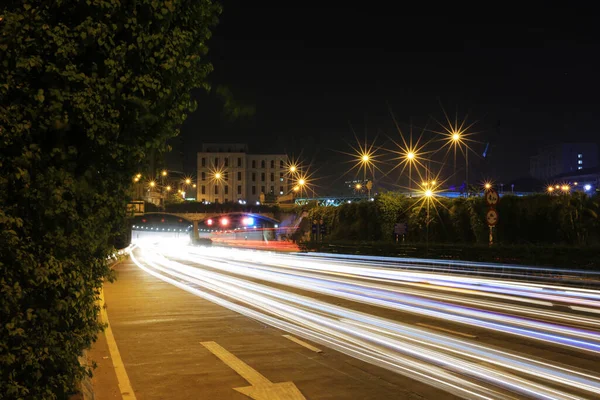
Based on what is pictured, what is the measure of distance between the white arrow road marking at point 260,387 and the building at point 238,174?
126 m

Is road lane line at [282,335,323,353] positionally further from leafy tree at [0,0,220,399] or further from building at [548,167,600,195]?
building at [548,167,600,195]

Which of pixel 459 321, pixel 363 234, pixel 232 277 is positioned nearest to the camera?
pixel 459 321

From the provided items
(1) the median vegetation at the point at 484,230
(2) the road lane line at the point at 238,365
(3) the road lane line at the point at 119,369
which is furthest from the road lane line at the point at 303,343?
(1) the median vegetation at the point at 484,230

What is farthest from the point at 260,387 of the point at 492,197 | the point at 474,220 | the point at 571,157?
the point at 571,157

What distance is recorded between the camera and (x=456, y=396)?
7.00 m

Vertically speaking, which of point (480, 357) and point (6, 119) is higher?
point (6, 119)

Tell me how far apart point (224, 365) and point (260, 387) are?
4.74 ft

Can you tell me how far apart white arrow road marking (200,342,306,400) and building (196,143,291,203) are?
413 feet

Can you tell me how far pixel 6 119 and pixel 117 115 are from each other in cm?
85

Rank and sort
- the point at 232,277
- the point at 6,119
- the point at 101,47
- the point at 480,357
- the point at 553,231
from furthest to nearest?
the point at 553,231, the point at 232,277, the point at 480,357, the point at 101,47, the point at 6,119

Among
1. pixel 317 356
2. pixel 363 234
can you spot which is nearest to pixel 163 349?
pixel 317 356

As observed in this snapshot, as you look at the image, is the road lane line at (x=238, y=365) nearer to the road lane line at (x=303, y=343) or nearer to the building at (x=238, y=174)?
the road lane line at (x=303, y=343)

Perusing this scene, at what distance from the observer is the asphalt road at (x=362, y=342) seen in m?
7.57

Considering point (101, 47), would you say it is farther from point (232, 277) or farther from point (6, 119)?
point (232, 277)
